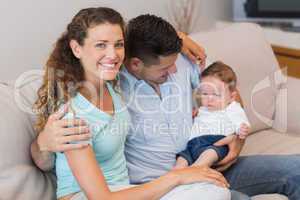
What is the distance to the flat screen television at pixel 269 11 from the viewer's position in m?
2.61

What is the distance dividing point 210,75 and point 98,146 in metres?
0.56

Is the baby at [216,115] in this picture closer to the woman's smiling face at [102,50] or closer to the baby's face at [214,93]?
the baby's face at [214,93]

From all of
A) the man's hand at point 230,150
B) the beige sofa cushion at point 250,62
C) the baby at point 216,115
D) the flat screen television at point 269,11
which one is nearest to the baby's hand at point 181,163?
the baby at point 216,115

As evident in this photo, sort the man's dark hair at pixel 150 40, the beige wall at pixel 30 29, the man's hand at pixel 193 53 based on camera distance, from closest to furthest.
Result: the man's dark hair at pixel 150 40
the man's hand at pixel 193 53
the beige wall at pixel 30 29

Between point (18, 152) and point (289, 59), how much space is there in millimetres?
1805

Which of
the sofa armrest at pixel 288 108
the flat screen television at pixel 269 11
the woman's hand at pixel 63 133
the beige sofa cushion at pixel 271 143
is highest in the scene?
the flat screen television at pixel 269 11

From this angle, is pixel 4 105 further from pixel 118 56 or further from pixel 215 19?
pixel 215 19

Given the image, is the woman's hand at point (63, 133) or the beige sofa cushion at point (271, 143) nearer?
the woman's hand at point (63, 133)

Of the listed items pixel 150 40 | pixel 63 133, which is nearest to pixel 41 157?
pixel 63 133

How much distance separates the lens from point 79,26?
122 cm

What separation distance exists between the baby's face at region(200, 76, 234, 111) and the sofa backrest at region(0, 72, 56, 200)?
24.0 inches

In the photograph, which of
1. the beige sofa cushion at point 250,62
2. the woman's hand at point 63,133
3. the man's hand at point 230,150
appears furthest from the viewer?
the beige sofa cushion at point 250,62

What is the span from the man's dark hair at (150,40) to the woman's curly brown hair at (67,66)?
0.12 metres

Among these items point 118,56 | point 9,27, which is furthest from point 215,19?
point 118,56
